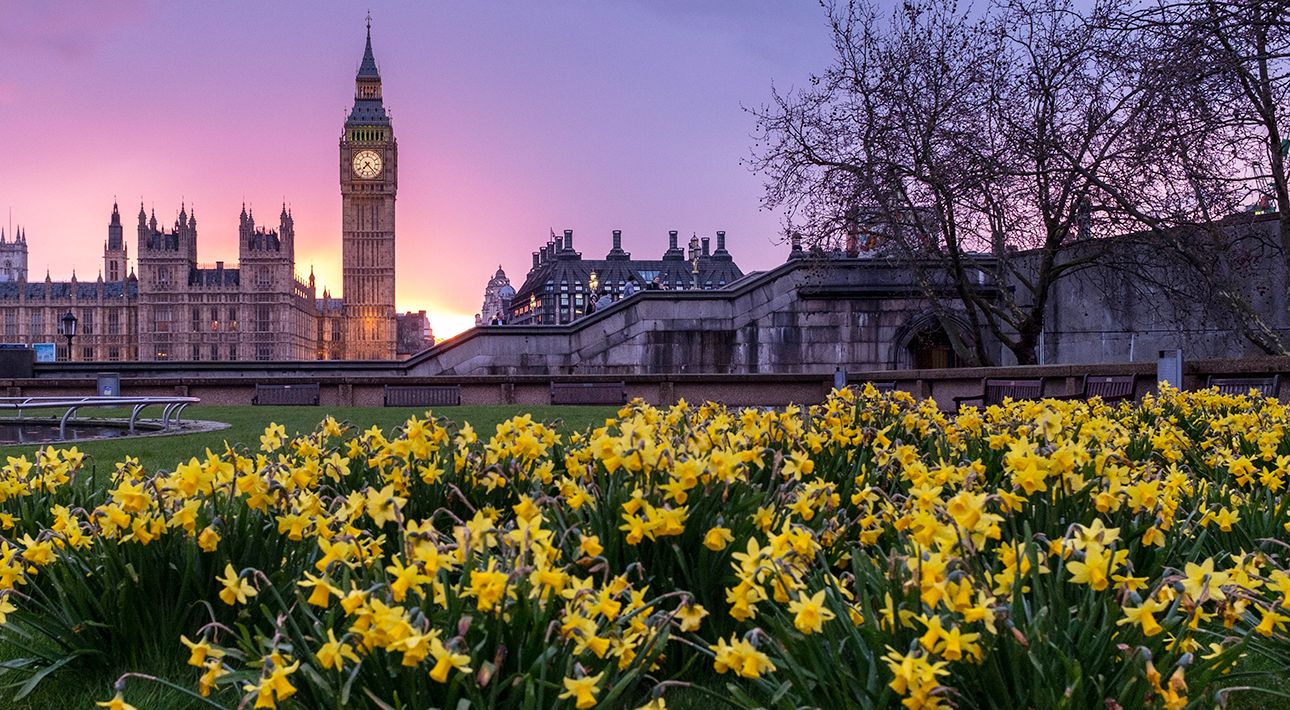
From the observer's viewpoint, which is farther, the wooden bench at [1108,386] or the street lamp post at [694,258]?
the street lamp post at [694,258]

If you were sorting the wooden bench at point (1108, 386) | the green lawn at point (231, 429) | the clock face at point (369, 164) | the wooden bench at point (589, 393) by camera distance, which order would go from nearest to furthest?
1. the green lawn at point (231, 429)
2. the wooden bench at point (1108, 386)
3. the wooden bench at point (589, 393)
4. the clock face at point (369, 164)

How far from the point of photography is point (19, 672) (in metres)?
2.53

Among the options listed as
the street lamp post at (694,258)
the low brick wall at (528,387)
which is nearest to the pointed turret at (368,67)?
the street lamp post at (694,258)

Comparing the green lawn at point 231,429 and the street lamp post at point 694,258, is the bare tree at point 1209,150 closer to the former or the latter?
the green lawn at point 231,429

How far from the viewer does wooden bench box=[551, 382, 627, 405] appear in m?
17.2

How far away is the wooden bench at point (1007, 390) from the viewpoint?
35.8ft

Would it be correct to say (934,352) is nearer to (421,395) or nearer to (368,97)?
(421,395)

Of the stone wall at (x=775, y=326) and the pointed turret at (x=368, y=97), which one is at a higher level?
the pointed turret at (x=368, y=97)

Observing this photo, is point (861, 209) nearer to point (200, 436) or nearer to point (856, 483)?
point (200, 436)

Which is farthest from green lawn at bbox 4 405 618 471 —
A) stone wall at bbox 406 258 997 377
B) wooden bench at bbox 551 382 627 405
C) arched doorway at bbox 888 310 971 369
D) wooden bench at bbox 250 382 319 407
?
arched doorway at bbox 888 310 971 369

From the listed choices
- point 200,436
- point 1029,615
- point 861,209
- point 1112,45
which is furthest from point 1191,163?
point 200,436

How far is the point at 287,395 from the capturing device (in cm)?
1819

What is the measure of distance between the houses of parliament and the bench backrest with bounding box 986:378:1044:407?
108 m

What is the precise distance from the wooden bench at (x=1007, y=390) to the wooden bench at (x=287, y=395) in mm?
12656
